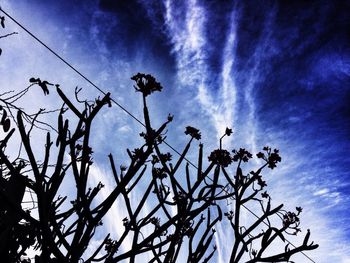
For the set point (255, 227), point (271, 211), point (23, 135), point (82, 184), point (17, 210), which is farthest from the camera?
point (271, 211)

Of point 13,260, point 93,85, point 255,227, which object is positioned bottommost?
point 13,260

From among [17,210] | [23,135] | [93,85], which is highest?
[93,85]

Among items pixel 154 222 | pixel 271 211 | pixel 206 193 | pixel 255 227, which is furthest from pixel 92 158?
pixel 271 211

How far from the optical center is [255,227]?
13.8ft

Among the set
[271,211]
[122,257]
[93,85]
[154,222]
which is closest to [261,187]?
[271,211]

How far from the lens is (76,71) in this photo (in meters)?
4.79

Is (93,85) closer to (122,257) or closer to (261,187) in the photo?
(122,257)

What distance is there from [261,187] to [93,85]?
359 centimetres

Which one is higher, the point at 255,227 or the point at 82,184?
the point at 255,227

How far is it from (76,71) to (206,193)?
3.13 meters

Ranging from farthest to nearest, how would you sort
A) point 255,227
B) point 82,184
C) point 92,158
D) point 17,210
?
point 255,227 < point 92,158 < point 82,184 < point 17,210

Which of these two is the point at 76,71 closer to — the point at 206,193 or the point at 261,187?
the point at 206,193

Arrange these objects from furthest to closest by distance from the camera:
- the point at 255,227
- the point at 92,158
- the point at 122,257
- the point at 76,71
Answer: the point at 76,71 → the point at 255,227 → the point at 92,158 → the point at 122,257

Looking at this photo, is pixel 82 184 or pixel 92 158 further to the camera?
pixel 92 158
